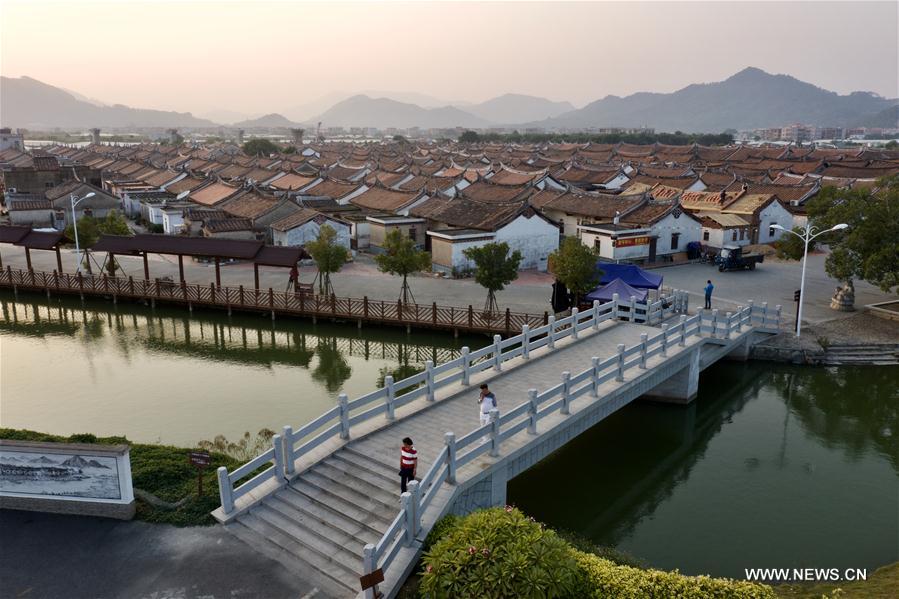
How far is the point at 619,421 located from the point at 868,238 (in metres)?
15.6

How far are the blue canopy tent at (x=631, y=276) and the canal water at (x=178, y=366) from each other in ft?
19.6

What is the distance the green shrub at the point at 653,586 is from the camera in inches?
403

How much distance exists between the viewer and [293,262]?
31953 mm

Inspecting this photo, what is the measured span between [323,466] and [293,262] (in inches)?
766

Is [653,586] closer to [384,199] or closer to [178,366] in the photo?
[178,366]

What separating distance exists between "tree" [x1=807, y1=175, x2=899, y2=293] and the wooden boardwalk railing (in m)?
13.7

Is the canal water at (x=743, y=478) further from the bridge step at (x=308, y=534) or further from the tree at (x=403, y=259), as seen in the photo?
the tree at (x=403, y=259)

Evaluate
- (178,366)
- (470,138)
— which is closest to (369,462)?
(178,366)

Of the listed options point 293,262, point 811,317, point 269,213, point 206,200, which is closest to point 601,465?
point 811,317

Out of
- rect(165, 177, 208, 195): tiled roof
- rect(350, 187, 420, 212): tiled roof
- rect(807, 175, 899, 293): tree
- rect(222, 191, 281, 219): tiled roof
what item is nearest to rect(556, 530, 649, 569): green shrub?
rect(807, 175, 899, 293): tree

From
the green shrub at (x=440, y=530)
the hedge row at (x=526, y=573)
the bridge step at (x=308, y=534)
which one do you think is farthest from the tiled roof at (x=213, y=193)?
the hedge row at (x=526, y=573)

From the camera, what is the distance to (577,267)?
26.8 meters

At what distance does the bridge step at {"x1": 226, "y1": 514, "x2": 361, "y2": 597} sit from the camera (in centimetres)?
1111

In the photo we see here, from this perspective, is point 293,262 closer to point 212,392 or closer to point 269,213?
point 212,392
